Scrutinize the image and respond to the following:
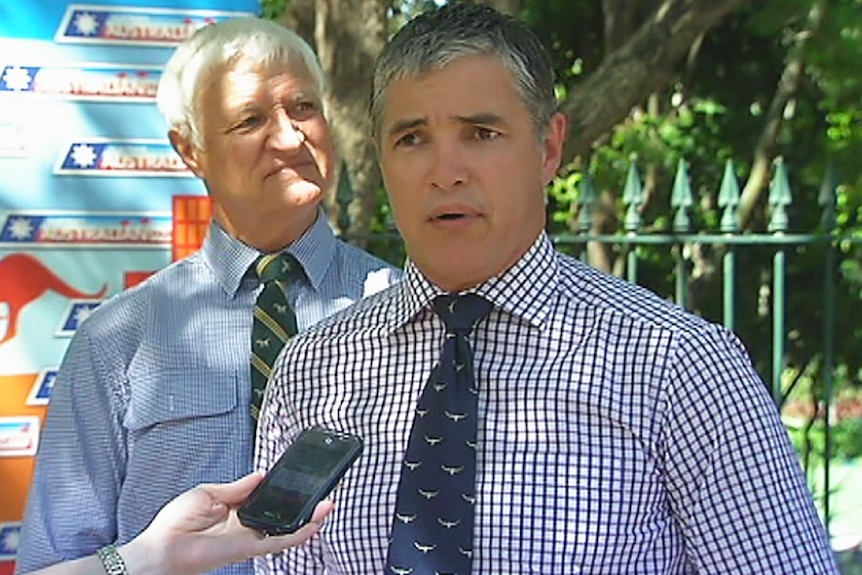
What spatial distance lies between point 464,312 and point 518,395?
146 millimetres

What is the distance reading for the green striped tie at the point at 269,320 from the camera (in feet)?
8.15

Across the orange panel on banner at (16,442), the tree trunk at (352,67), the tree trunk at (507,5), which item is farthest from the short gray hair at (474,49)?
the tree trunk at (507,5)

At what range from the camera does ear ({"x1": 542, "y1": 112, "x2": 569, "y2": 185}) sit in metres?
1.88

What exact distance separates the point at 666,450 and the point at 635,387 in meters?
0.09

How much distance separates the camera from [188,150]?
263 cm

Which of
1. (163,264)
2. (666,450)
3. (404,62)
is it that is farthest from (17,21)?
(666,450)

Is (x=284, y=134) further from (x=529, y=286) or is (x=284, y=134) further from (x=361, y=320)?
(x=529, y=286)

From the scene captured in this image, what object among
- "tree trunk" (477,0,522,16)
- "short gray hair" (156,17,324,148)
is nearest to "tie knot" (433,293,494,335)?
"short gray hair" (156,17,324,148)

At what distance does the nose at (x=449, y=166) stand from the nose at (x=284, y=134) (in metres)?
0.74

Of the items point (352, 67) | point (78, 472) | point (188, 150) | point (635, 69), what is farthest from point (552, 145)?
point (635, 69)

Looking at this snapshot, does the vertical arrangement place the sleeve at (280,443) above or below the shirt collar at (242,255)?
below

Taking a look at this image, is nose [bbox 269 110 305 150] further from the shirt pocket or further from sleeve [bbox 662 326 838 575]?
sleeve [bbox 662 326 838 575]

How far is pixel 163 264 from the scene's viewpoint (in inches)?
130

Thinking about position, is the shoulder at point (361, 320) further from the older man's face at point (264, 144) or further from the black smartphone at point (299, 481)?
the older man's face at point (264, 144)
